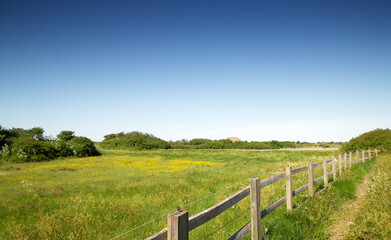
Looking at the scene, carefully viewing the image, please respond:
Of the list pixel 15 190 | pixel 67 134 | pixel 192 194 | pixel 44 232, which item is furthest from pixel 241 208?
pixel 67 134

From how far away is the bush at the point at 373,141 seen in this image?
23.9 m

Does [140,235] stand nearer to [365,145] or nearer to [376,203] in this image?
[376,203]

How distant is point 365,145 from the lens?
83.5 feet

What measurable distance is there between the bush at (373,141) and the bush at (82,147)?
137ft

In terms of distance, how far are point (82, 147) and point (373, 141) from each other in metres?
43.6

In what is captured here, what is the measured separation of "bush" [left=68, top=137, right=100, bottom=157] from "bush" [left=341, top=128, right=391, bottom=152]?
137 feet

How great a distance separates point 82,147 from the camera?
39.8m

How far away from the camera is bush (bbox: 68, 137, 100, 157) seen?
128ft

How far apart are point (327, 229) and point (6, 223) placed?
1008 centimetres

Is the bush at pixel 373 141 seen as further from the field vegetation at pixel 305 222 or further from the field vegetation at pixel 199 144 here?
the field vegetation at pixel 199 144

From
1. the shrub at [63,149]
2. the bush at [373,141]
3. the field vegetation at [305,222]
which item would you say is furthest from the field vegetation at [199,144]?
the field vegetation at [305,222]

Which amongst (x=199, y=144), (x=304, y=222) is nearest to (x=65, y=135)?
(x=199, y=144)

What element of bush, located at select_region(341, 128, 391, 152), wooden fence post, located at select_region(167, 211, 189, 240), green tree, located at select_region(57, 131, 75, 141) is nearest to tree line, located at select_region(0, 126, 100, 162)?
green tree, located at select_region(57, 131, 75, 141)

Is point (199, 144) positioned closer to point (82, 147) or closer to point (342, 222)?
point (82, 147)
